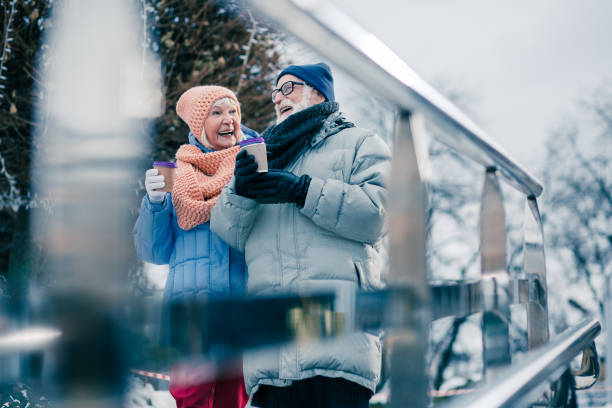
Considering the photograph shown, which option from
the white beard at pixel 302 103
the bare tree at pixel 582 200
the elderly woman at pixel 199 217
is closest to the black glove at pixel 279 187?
the white beard at pixel 302 103

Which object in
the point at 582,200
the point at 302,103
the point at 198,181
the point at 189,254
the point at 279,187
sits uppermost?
the point at 582,200

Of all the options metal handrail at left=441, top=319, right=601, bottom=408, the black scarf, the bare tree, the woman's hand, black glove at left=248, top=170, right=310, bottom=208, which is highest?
the bare tree

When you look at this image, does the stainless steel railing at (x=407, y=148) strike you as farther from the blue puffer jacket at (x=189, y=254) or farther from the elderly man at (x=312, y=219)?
the blue puffer jacket at (x=189, y=254)

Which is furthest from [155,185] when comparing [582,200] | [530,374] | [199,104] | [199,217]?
[582,200]

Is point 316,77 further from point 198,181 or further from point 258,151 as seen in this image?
point 198,181

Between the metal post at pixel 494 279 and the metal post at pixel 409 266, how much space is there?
0.41 meters

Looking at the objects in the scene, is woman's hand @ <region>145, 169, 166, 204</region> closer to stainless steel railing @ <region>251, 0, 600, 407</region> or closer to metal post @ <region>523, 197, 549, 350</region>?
stainless steel railing @ <region>251, 0, 600, 407</region>

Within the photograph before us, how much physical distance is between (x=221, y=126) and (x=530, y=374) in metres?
1.24

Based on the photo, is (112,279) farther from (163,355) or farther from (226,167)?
(226,167)

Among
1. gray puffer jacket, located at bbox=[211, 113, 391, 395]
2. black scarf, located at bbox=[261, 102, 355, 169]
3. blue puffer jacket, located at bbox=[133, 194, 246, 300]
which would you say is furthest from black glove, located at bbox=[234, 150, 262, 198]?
blue puffer jacket, located at bbox=[133, 194, 246, 300]

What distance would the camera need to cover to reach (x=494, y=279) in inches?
55.8

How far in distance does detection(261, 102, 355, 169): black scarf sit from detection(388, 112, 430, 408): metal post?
2.76 ft

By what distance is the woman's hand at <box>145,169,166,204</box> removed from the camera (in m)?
1.95

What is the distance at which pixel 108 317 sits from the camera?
469mm
